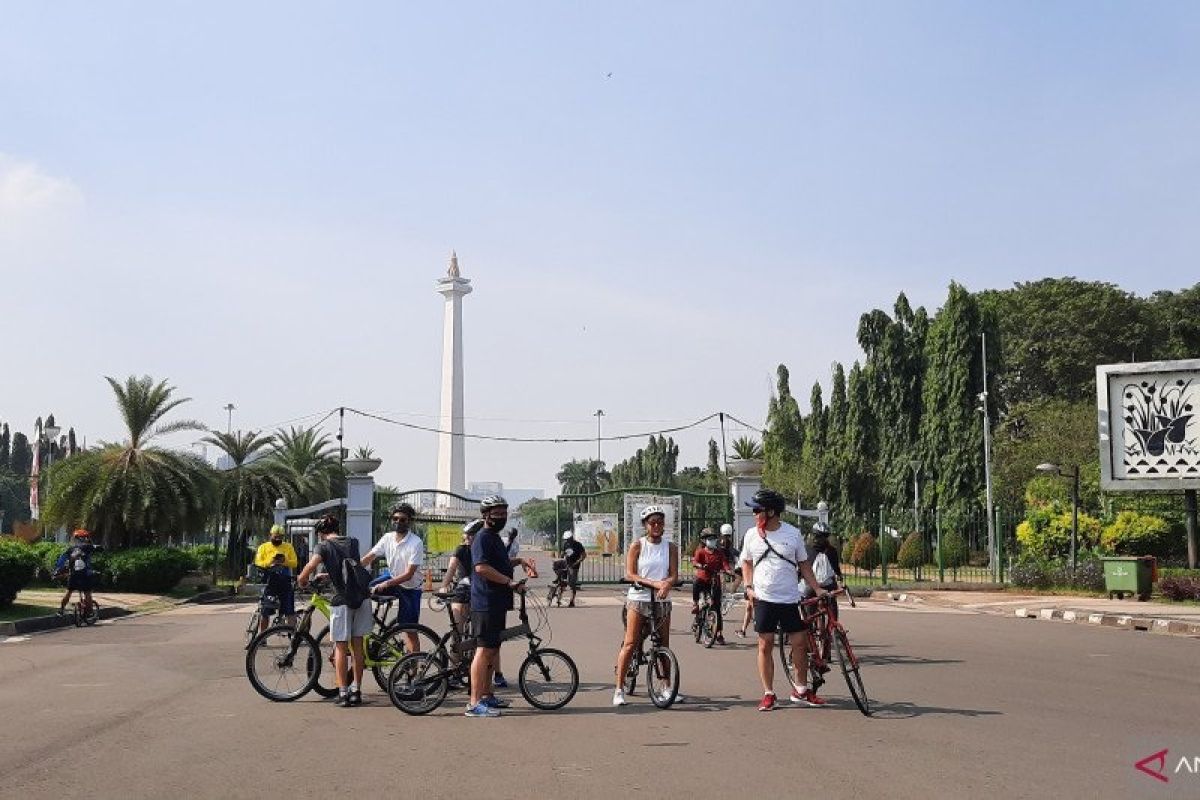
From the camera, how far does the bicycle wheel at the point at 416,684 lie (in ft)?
32.7

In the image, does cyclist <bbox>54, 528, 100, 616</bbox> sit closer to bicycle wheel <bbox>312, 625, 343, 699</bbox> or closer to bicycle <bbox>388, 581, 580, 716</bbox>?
bicycle wheel <bbox>312, 625, 343, 699</bbox>

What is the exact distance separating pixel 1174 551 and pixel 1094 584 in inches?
394

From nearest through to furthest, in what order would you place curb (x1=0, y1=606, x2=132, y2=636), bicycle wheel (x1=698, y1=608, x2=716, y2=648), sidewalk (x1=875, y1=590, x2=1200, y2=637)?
bicycle wheel (x1=698, y1=608, x2=716, y2=648)
curb (x1=0, y1=606, x2=132, y2=636)
sidewalk (x1=875, y1=590, x2=1200, y2=637)

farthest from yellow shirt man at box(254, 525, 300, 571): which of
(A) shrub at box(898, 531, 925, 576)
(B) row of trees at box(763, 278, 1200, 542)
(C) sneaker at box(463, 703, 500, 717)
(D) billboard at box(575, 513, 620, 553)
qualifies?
(B) row of trees at box(763, 278, 1200, 542)

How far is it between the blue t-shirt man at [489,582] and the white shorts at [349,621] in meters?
1.31

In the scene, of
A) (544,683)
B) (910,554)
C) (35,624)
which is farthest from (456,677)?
(910,554)

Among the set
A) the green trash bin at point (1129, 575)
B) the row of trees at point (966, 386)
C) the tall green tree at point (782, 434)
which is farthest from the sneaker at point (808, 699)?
the tall green tree at point (782, 434)

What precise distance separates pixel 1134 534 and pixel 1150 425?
8.09 meters

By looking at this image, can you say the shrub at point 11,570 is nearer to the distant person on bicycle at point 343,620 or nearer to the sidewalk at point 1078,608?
the distant person on bicycle at point 343,620

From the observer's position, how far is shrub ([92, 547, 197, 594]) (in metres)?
31.5

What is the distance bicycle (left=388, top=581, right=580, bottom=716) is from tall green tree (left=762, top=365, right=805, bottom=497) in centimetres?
6260

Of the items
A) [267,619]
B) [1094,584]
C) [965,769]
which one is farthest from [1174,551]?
[965,769]

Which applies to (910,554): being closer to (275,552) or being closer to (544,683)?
(275,552)

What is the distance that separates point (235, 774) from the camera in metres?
7.53
